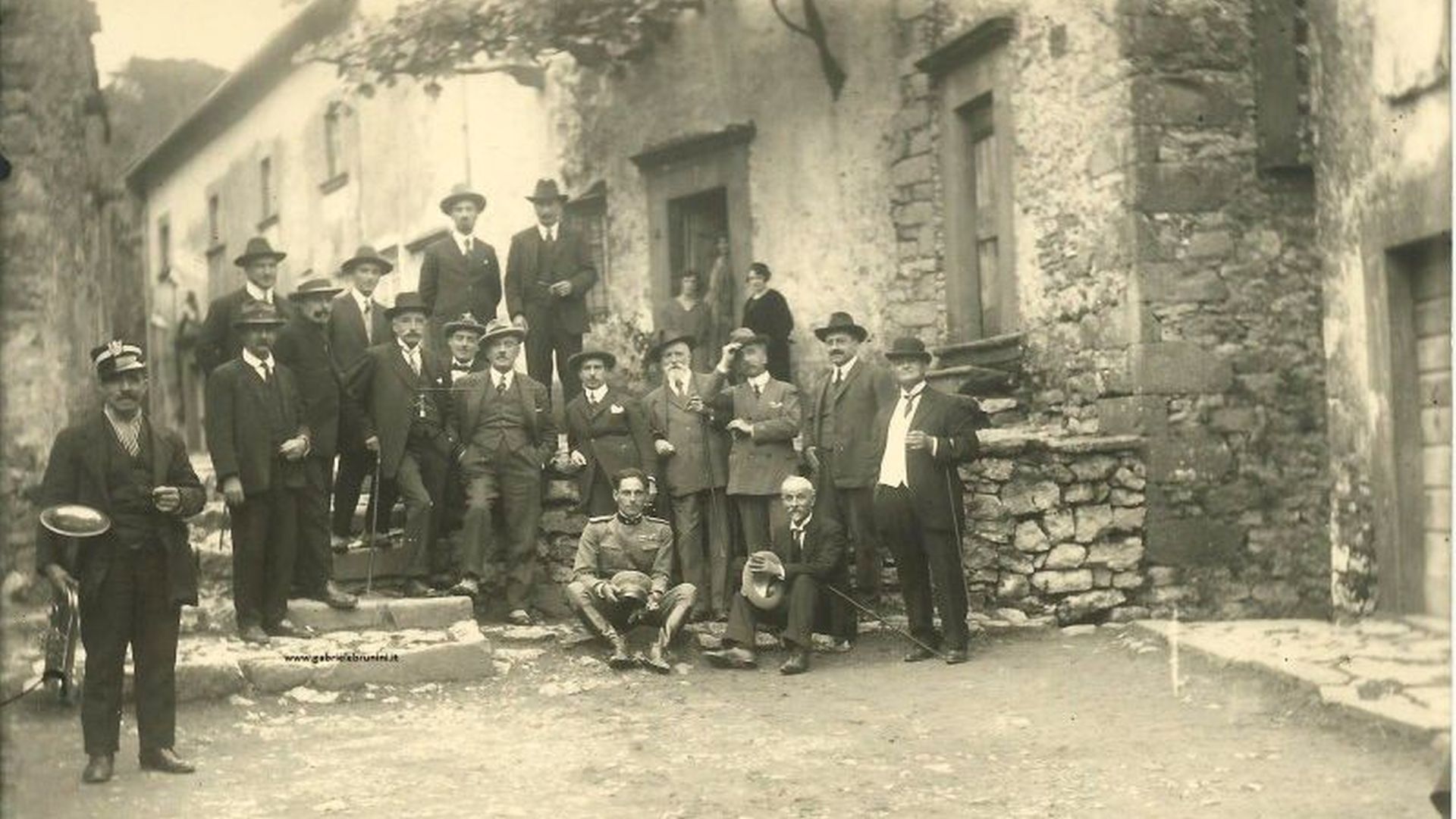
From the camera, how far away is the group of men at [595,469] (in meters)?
7.41

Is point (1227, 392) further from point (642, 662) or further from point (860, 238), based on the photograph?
point (642, 662)

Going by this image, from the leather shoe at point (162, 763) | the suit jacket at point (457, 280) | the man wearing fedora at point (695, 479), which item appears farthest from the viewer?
the suit jacket at point (457, 280)

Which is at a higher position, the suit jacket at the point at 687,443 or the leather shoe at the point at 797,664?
the suit jacket at the point at 687,443

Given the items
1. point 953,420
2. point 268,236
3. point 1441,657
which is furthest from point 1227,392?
point 268,236

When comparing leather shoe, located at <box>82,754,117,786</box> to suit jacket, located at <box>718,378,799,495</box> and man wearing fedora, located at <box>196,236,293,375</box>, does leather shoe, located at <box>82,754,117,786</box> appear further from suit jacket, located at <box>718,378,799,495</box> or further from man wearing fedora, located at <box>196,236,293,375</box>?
suit jacket, located at <box>718,378,799,495</box>

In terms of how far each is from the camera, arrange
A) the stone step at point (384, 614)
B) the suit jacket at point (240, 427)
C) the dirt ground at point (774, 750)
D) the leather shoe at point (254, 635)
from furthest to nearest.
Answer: the stone step at point (384, 614)
the leather shoe at point (254, 635)
the suit jacket at point (240, 427)
the dirt ground at point (774, 750)

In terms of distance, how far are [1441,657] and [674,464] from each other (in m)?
3.87

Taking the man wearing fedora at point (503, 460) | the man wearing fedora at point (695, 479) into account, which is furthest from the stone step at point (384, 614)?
the man wearing fedora at point (695, 479)

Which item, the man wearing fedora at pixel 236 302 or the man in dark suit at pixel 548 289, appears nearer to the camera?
the man wearing fedora at pixel 236 302

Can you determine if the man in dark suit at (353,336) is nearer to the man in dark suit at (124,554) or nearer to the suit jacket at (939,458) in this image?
the man in dark suit at (124,554)

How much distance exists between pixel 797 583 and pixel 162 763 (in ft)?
10.6

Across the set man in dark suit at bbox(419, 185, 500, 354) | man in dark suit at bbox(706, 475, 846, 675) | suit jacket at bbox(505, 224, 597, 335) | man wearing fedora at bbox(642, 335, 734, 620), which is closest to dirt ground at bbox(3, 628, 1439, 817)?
man in dark suit at bbox(706, 475, 846, 675)

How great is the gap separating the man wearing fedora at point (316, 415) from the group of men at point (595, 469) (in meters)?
0.01

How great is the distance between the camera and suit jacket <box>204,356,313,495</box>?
7129 mm
